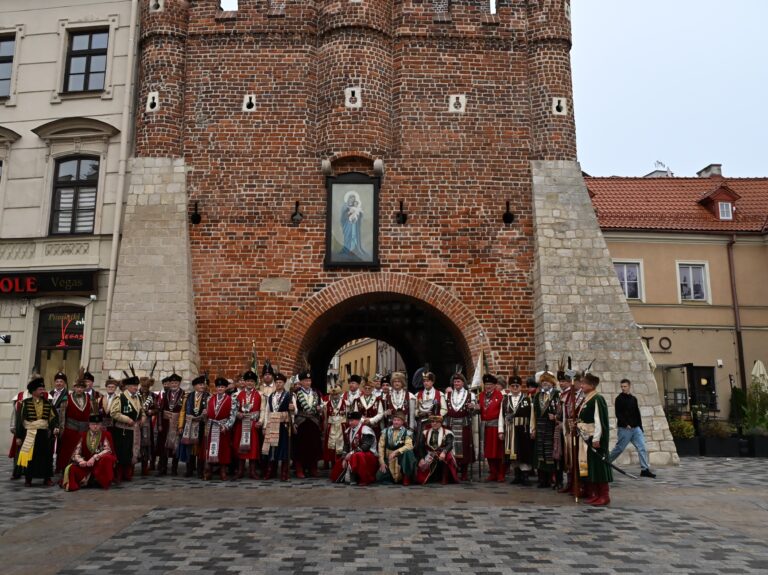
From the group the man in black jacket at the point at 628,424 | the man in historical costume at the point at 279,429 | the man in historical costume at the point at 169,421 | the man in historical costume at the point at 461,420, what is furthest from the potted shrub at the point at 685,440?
the man in historical costume at the point at 169,421

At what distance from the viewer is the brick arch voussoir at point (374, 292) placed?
13922 mm

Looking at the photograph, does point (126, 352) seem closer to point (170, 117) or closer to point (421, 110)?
point (170, 117)

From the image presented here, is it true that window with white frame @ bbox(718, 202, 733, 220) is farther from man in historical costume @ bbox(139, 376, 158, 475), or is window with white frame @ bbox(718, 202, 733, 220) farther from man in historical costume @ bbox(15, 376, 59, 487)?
man in historical costume @ bbox(15, 376, 59, 487)

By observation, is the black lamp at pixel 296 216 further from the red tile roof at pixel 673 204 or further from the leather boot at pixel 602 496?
the red tile roof at pixel 673 204

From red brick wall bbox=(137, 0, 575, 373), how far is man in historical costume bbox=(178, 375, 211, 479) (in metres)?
2.52

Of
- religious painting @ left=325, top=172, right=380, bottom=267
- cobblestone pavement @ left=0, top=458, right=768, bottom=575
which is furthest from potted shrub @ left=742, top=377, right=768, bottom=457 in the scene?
religious painting @ left=325, top=172, right=380, bottom=267

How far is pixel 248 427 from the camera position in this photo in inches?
429

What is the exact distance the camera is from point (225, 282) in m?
14.2

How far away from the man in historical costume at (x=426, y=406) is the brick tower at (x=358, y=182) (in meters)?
2.82

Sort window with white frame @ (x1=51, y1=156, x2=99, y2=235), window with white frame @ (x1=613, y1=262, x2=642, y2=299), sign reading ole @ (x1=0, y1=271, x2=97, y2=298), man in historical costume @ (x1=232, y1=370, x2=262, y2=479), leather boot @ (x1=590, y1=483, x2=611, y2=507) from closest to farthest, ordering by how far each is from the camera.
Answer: leather boot @ (x1=590, y1=483, x2=611, y2=507) < man in historical costume @ (x1=232, y1=370, x2=262, y2=479) < sign reading ole @ (x1=0, y1=271, x2=97, y2=298) < window with white frame @ (x1=51, y1=156, x2=99, y2=235) < window with white frame @ (x1=613, y1=262, x2=642, y2=299)

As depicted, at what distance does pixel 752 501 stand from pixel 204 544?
22.2 ft

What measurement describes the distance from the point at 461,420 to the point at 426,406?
0.60 metres

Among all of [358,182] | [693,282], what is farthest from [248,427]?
[693,282]

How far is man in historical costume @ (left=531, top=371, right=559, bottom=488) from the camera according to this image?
10.1 m
